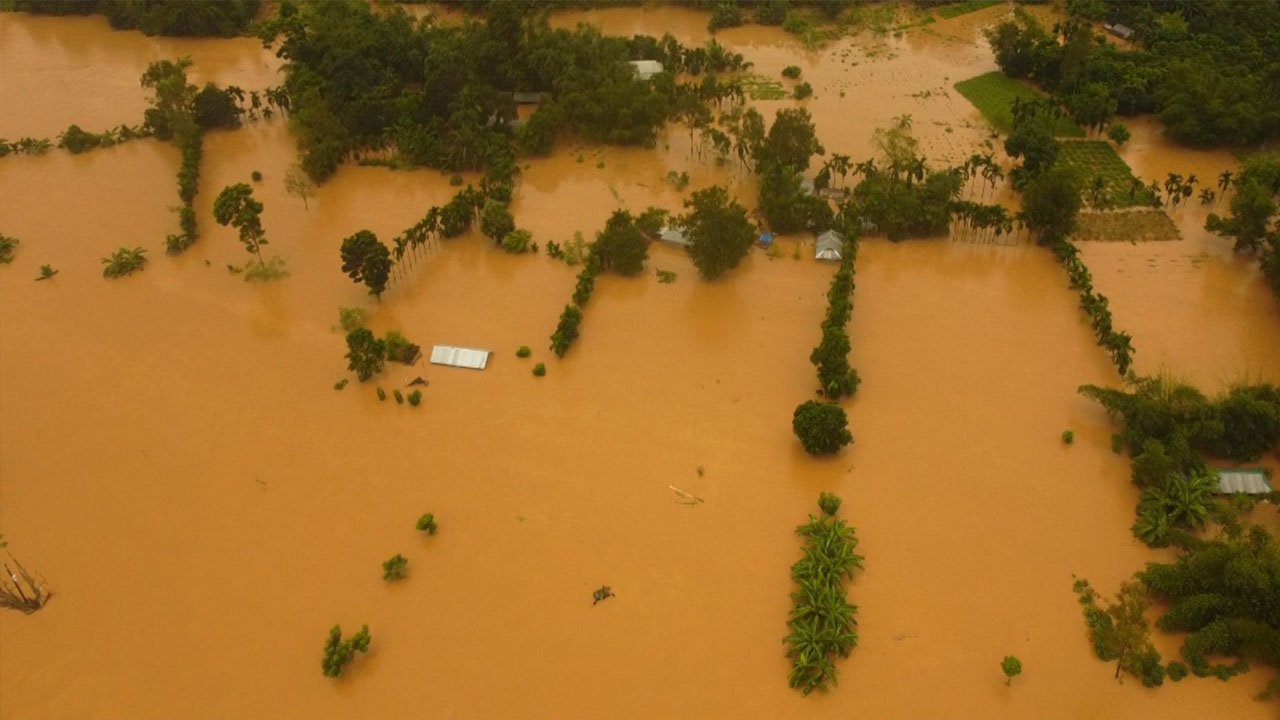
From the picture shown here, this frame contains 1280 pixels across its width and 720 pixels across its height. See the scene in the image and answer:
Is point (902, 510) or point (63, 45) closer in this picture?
point (902, 510)

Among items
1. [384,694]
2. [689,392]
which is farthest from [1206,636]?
[384,694]

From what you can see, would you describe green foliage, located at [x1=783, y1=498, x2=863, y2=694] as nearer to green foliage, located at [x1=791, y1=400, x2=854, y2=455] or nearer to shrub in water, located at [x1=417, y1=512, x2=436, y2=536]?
green foliage, located at [x1=791, y1=400, x2=854, y2=455]

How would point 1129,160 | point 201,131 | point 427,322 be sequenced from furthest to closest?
point 201,131 → point 1129,160 → point 427,322

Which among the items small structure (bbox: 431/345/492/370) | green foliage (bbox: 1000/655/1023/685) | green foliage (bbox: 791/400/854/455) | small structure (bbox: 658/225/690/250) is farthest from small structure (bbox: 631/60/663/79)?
green foliage (bbox: 1000/655/1023/685)

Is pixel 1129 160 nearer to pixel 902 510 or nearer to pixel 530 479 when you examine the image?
pixel 902 510

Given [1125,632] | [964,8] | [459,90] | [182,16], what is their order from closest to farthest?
[1125,632] < [459,90] < [182,16] < [964,8]

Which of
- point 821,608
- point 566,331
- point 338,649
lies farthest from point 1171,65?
point 338,649

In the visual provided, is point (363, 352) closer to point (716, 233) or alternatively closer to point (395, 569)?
point (395, 569)
